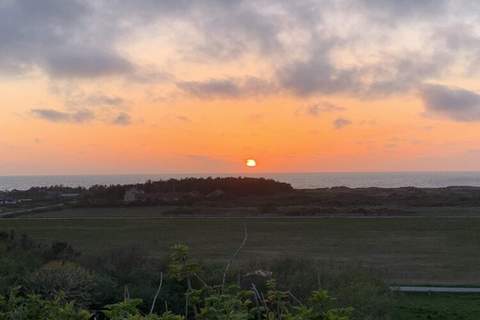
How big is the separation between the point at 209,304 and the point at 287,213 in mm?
53988

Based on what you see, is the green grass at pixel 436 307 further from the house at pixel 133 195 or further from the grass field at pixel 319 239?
the house at pixel 133 195

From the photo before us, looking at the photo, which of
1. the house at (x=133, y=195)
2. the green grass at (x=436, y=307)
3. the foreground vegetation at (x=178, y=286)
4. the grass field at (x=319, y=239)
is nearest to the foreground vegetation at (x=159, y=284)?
Answer: the foreground vegetation at (x=178, y=286)

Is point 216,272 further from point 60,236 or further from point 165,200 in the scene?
point 165,200

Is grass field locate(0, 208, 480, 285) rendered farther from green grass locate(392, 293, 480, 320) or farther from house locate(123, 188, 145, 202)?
house locate(123, 188, 145, 202)

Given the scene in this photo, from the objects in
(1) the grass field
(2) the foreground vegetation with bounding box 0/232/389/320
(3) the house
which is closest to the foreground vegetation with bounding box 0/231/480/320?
(2) the foreground vegetation with bounding box 0/232/389/320

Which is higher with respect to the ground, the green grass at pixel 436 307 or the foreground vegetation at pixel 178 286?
the foreground vegetation at pixel 178 286

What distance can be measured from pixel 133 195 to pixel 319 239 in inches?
1654

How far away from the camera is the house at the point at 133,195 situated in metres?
73.8

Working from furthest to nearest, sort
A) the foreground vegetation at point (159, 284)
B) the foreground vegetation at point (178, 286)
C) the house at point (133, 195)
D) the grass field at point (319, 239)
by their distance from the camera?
the house at point (133, 195) < the grass field at point (319, 239) < the foreground vegetation at point (159, 284) < the foreground vegetation at point (178, 286)

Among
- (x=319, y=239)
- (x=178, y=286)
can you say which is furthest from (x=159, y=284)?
(x=319, y=239)

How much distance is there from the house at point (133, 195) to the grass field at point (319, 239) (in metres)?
19.9

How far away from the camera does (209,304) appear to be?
5.21 meters

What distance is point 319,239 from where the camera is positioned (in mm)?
38156

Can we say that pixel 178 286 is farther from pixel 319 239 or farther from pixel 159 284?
pixel 319 239
